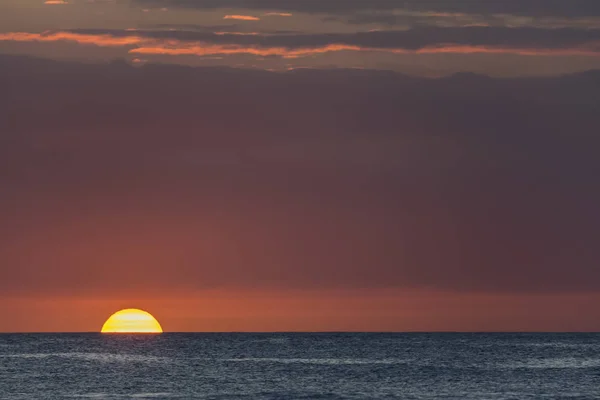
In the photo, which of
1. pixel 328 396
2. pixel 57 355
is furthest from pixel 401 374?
pixel 57 355

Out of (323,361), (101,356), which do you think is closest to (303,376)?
(323,361)

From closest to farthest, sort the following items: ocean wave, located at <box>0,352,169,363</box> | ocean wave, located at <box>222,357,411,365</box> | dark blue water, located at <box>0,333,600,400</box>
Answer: dark blue water, located at <box>0,333,600,400</box>, ocean wave, located at <box>222,357,411,365</box>, ocean wave, located at <box>0,352,169,363</box>

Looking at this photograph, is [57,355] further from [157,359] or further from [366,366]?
[366,366]

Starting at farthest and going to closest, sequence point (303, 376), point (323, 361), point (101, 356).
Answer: point (101, 356) < point (323, 361) < point (303, 376)

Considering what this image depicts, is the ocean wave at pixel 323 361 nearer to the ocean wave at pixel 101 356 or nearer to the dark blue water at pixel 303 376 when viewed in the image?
the dark blue water at pixel 303 376

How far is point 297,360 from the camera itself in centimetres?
17325

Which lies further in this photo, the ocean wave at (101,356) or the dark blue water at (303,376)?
the ocean wave at (101,356)

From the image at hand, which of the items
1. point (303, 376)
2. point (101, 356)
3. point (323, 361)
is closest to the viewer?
point (303, 376)

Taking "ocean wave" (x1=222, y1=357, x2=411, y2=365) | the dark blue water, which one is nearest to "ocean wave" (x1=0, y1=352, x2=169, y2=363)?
the dark blue water

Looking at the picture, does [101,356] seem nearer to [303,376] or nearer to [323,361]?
[323,361]

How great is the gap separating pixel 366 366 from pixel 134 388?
45621mm

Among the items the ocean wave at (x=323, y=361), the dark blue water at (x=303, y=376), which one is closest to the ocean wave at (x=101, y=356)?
the dark blue water at (x=303, y=376)

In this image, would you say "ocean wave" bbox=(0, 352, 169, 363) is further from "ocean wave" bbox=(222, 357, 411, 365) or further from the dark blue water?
"ocean wave" bbox=(222, 357, 411, 365)

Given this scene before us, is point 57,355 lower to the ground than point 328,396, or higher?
higher
